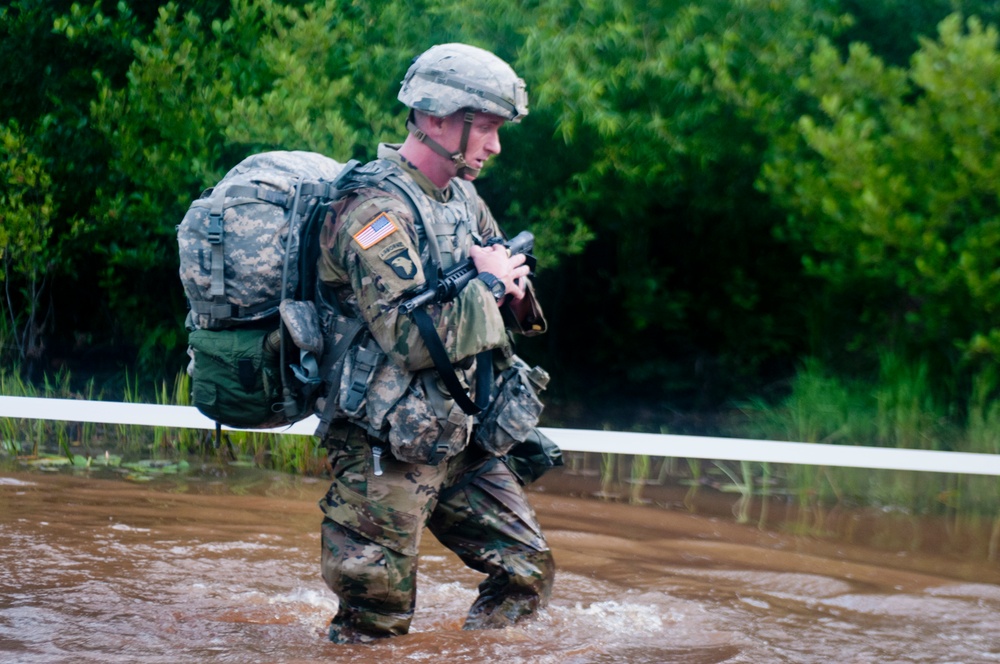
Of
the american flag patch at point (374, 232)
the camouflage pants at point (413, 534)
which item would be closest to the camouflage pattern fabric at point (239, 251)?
the american flag patch at point (374, 232)

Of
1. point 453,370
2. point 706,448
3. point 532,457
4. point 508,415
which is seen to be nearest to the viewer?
point 453,370

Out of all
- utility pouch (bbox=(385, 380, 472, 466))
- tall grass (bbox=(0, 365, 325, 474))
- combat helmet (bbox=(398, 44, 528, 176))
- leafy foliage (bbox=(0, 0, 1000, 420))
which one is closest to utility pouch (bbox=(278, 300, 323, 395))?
utility pouch (bbox=(385, 380, 472, 466))

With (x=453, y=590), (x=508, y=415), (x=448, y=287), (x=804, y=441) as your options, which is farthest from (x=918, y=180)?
(x=448, y=287)

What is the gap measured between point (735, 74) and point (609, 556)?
3.39 metres

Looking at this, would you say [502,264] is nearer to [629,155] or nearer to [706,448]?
[706,448]

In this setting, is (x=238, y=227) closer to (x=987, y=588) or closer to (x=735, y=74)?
(x=987, y=588)

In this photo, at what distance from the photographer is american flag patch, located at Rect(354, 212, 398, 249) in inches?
116

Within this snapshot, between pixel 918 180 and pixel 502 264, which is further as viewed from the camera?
pixel 918 180

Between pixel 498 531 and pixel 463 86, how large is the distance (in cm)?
130

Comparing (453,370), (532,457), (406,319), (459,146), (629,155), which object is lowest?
(532,457)

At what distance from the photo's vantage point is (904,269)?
6547mm

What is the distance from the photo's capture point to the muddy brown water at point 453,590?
3.57m

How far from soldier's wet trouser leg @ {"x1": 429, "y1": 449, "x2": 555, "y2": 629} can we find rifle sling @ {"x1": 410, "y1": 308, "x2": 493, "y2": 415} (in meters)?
0.27

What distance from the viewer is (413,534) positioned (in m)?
3.21
